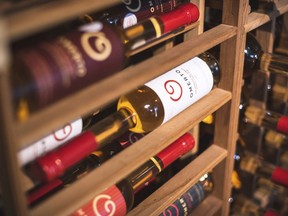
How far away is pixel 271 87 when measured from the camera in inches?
52.3

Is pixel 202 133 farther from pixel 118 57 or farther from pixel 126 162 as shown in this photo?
pixel 118 57

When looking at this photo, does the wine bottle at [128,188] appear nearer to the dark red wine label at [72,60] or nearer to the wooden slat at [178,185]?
the wooden slat at [178,185]

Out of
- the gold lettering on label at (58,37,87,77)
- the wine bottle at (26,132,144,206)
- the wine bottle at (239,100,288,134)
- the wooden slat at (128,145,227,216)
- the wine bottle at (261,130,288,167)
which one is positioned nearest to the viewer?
the gold lettering on label at (58,37,87,77)

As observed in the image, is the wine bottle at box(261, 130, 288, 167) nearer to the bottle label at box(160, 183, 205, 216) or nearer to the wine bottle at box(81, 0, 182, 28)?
the bottle label at box(160, 183, 205, 216)

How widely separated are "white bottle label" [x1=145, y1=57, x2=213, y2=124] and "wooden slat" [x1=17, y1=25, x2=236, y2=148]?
0.22 feet

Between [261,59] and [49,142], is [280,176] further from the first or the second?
[49,142]

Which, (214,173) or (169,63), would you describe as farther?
(214,173)

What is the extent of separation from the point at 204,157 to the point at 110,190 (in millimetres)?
306

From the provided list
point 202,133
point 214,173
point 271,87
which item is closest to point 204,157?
point 214,173

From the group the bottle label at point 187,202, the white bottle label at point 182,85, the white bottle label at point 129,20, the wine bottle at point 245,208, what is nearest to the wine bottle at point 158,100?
the white bottle label at point 182,85

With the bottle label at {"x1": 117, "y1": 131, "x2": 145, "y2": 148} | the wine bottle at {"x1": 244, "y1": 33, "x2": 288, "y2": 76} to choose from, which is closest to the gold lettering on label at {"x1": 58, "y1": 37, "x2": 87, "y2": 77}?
the bottle label at {"x1": 117, "y1": 131, "x2": 145, "y2": 148}

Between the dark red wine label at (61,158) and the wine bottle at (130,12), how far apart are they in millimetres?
225

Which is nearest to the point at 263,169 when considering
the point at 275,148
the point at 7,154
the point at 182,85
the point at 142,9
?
the point at 275,148

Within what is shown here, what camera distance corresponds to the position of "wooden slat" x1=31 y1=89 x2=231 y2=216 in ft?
2.06
